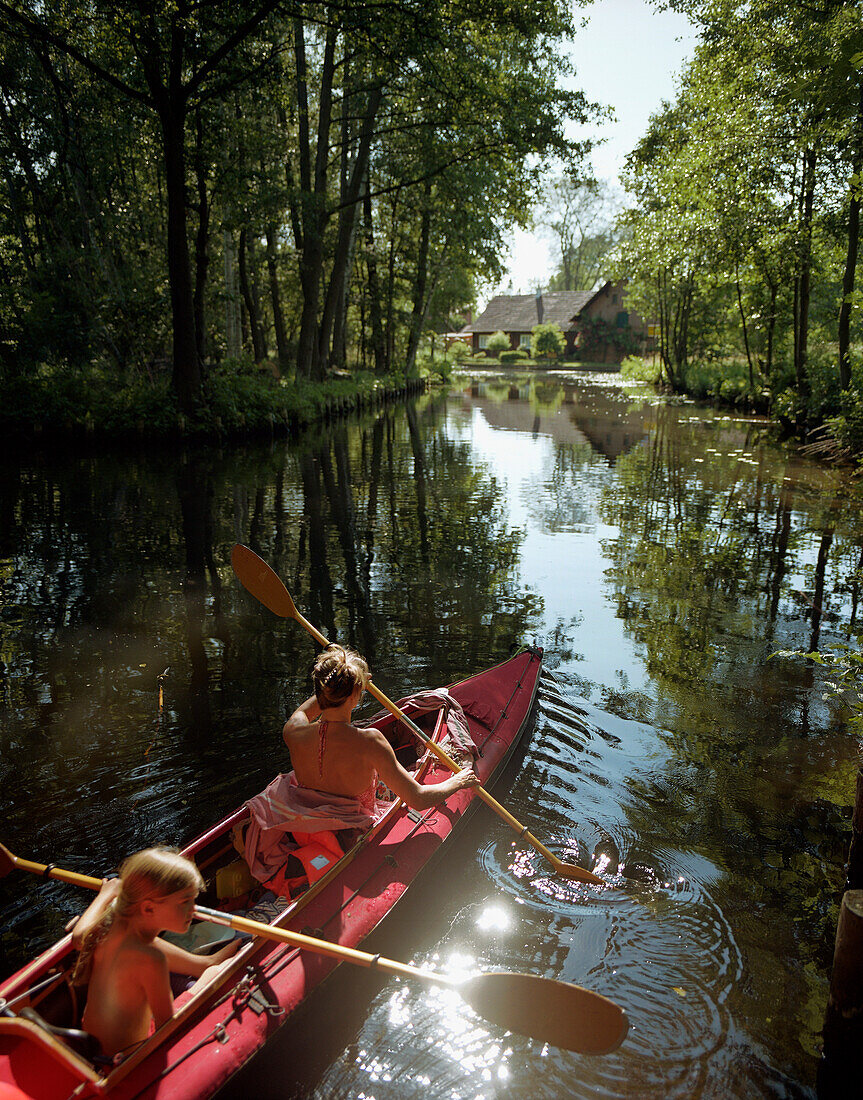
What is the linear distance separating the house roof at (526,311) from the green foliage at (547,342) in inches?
106

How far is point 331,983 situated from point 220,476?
38.0 ft

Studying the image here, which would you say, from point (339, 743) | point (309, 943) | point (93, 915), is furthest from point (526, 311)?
point (93, 915)

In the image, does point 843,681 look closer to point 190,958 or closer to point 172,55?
point 190,958

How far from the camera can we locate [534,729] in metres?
5.29

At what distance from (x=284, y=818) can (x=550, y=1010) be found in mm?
1355

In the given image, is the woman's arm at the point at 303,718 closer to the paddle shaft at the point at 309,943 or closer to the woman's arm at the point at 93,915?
the paddle shaft at the point at 309,943

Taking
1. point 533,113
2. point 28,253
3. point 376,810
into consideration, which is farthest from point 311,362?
point 376,810

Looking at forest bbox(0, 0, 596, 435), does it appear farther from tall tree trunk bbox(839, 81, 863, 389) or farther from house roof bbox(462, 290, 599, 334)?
house roof bbox(462, 290, 599, 334)

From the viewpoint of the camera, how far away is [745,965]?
329 cm

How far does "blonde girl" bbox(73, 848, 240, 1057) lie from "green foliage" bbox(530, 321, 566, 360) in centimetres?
5874

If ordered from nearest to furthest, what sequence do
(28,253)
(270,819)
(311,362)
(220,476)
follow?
(270,819), (220,476), (28,253), (311,362)

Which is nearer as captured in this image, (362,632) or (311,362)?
(362,632)

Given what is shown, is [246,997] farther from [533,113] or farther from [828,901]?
[533,113]

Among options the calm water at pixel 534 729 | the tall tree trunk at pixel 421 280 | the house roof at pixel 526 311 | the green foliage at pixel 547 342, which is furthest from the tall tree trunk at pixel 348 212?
the house roof at pixel 526 311
